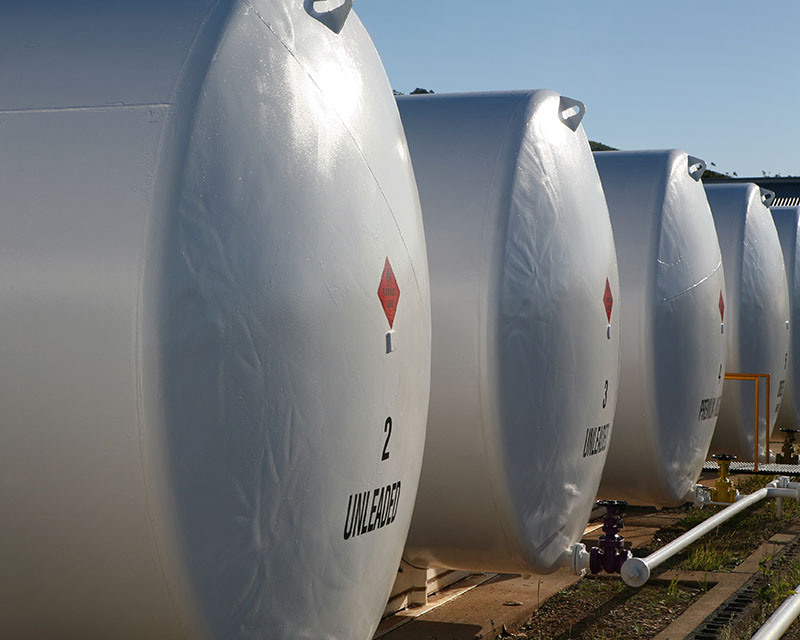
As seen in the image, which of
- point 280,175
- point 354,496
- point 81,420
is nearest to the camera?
point 81,420

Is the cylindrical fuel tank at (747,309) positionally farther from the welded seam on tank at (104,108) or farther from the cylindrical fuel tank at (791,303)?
the welded seam on tank at (104,108)

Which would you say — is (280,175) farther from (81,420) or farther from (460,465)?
(460,465)

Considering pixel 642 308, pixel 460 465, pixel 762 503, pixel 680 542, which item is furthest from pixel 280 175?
pixel 762 503

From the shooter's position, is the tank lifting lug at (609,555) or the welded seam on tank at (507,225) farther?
the tank lifting lug at (609,555)

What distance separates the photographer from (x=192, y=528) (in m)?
2.39

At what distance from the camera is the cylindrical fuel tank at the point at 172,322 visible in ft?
7.49

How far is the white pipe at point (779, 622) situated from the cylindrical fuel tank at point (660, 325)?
165cm

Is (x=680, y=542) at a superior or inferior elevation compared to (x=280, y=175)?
inferior

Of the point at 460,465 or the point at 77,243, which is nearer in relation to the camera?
the point at 77,243

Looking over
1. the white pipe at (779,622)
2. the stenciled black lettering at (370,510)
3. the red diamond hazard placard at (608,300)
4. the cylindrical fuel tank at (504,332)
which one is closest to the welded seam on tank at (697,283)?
the red diamond hazard placard at (608,300)

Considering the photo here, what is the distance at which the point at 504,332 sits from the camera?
450 centimetres

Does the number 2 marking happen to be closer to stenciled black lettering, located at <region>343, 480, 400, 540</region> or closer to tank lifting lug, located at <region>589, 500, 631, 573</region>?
stenciled black lettering, located at <region>343, 480, 400, 540</region>

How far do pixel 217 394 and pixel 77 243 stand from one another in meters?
0.44

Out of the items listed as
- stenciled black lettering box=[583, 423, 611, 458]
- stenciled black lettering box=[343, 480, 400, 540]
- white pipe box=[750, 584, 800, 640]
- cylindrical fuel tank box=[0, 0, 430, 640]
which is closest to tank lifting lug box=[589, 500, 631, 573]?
stenciled black lettering box=[583, 423, 611, 458]
